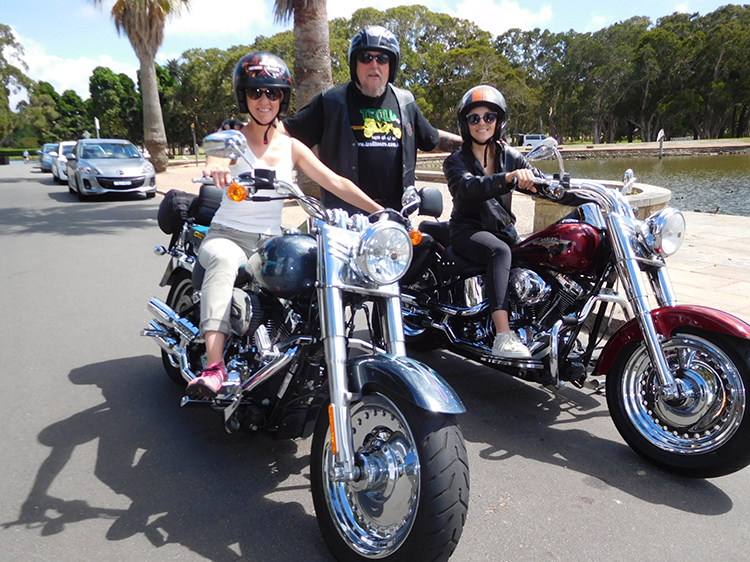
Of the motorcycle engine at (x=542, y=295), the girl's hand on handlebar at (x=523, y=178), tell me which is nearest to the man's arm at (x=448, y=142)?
the girl's hand on handlebar at (x=523, y=178)

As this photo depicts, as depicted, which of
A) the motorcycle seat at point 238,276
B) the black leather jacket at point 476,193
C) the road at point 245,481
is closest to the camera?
the road at point 245,481

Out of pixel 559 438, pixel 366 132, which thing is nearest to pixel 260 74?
pixel 366 132

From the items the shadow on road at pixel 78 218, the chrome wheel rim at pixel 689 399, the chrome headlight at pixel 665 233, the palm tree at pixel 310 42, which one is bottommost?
the shadow on road at pixel 78 218

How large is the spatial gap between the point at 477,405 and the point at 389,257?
6.49ft

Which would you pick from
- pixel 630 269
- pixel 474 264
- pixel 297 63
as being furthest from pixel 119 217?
pixel 630 269

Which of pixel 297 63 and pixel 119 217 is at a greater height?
pixel 297 63

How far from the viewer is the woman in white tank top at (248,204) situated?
A: 2.93 metres

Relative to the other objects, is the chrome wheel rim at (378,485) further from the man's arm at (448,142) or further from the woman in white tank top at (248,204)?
the man's arm at (448,142)

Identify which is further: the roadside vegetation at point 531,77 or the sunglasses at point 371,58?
the roadside vegetation at point 531,77

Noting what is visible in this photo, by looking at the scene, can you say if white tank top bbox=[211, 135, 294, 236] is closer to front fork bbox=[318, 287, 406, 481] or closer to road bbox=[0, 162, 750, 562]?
front fork bbox=[318, 287, 406, 481]

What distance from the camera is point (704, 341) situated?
3.07 meters

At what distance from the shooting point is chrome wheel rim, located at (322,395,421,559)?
88.0 inches

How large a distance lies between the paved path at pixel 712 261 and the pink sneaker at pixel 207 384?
4381 millimetres

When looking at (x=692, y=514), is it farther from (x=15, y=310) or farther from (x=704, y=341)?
(x=15, y=310)
